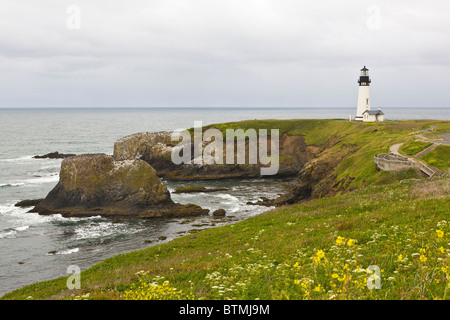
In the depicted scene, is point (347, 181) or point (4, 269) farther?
point (347, 181)

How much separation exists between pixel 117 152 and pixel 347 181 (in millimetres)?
70117

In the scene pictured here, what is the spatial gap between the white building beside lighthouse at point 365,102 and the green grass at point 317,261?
76660 mm

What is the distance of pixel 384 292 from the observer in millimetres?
9508

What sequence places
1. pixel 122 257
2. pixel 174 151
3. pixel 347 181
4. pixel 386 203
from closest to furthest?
pixel 386 203 → pixel 122 257 → pixel 347 181 → pixel 174 151

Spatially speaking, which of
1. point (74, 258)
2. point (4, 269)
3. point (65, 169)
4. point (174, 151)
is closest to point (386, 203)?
point (74, 258)

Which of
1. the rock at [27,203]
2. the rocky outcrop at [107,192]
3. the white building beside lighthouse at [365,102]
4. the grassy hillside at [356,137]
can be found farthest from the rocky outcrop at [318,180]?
the rock at [27,203]

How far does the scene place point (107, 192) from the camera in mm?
56906

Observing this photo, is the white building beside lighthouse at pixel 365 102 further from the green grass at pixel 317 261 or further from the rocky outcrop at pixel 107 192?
the green grass at pixel 317 261

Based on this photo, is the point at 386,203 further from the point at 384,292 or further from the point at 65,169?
the point at 65,169

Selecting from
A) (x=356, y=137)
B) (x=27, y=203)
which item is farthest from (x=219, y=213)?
(x=356, y=137)

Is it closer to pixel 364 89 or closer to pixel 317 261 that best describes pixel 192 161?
pixel 364 89

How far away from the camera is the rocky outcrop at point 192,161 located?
88.2 metres

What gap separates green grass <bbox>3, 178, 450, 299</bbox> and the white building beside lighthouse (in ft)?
252
